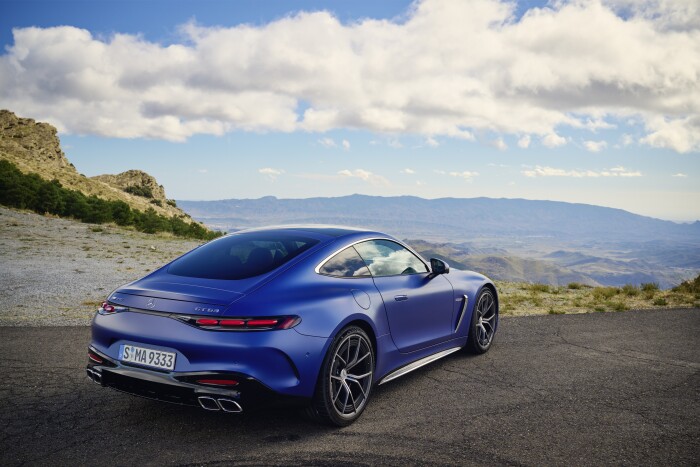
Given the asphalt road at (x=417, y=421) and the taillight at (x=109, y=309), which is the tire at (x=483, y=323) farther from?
the taillight at (x=109, y=309)

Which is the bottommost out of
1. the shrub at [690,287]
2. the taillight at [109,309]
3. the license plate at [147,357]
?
the shrub at [690,287]

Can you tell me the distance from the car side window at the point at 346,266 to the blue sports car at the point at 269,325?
1cm

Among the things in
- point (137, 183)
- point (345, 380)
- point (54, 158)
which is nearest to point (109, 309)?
point (345, 380)

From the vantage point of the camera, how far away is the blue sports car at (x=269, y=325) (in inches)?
141

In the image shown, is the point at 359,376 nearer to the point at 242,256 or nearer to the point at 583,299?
the point at 242,256

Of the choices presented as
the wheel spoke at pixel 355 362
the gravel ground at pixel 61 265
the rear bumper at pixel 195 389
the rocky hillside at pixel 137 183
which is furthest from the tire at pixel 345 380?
the rocky hillside at pixel 137 183

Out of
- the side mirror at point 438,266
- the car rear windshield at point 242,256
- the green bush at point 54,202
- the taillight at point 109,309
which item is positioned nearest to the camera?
the taillight at point 109,309

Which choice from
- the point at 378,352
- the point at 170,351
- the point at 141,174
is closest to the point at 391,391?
the point at 378,352

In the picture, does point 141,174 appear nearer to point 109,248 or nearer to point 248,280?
point 109,248

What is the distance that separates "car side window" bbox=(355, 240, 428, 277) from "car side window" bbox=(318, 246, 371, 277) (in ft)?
0.31

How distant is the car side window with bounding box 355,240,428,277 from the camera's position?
490 centimetres

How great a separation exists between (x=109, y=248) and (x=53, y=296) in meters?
12.1

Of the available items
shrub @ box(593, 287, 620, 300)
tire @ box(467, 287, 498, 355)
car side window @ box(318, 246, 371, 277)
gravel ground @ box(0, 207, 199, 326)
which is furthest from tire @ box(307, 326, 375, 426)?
shrub @ box(593, 287, 620, 300)

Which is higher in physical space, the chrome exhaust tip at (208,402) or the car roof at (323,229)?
the car roof at (323,229)
